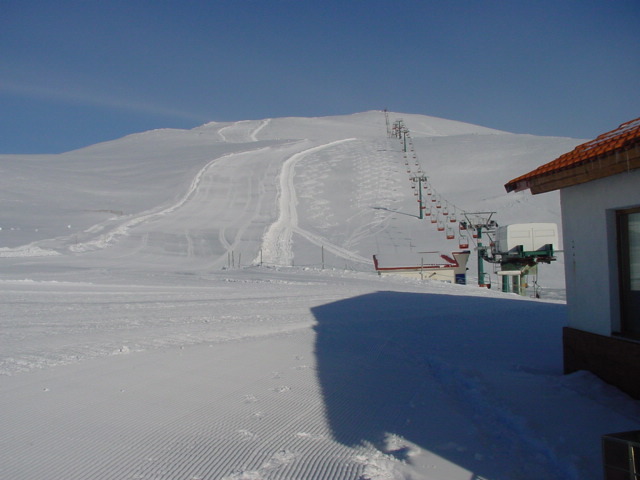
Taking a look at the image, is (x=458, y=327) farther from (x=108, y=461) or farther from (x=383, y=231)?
(x=383, y=231)

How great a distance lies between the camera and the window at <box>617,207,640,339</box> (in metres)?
5.88

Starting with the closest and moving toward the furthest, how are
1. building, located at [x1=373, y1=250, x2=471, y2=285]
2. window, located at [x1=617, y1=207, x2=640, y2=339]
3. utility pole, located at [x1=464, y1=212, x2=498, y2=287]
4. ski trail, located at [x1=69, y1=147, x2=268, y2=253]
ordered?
window, located at [x1=617, y1=207, x2=640, y2=339]
building, located at [x1=373, y1=250, x2=471, y2=285]
utility pole, located at [x1=464, y1=212, x2=498, y2=287]
ski trail, located at [x1=69, y1=147, x2=268, y2=253]

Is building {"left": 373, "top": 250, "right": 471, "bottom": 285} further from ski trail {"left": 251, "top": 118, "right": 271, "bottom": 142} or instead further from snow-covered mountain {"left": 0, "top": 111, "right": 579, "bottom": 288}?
ski trail {"left": 251, "top": 118, "right": 271, "bottom": 142}

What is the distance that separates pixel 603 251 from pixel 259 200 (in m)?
34.9

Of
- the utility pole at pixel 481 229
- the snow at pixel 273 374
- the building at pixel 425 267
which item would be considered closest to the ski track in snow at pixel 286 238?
the snow at pixel 273 374

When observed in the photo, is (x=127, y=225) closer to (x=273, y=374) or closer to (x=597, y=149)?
(x=273, y=374)

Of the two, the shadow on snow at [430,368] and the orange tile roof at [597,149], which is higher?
the orange tile roof at [597,149]

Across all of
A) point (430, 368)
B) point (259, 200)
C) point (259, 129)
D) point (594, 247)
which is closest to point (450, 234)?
point (259, 200)

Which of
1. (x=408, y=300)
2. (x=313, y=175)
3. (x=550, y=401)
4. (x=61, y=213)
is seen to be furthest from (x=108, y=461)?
(x=313, y=175)

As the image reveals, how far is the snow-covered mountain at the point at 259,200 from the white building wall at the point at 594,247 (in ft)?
64.1

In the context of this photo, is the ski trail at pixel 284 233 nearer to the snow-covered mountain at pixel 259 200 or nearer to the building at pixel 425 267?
the snow-covered mountain at pixel 259 200

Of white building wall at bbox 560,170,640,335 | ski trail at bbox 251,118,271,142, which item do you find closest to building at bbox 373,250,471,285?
white building wall at bbox 560,170,640,335

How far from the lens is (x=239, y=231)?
32.4 m

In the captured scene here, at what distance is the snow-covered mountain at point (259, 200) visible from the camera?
28.9 meters
